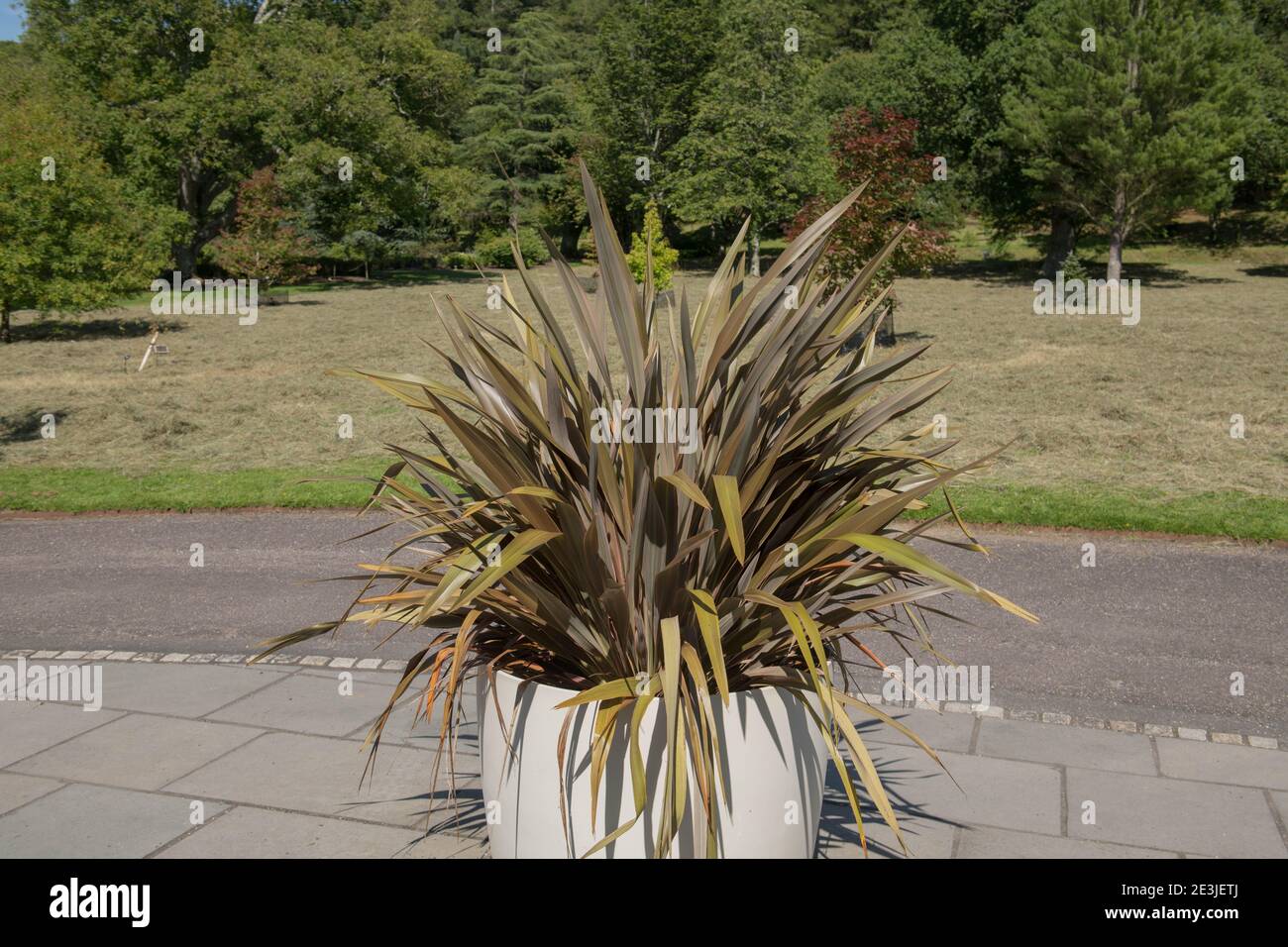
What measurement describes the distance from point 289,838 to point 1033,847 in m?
2.78

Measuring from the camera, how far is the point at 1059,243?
3484 cm

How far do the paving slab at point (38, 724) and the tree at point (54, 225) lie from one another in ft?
27.1

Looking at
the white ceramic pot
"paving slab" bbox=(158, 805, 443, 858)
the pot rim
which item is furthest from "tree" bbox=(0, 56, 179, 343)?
the white ceramic pot

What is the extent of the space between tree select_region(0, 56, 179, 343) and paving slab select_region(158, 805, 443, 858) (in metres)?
10.1

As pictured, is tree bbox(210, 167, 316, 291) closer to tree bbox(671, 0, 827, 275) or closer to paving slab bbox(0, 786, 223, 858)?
tree bbox(671, 0, 827, 275)

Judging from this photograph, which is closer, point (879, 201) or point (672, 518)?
point (672, 518)

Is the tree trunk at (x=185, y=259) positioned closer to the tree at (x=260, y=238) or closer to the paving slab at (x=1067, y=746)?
the tree at (x=260, y=238)

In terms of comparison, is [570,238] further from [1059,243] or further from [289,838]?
[289,838]

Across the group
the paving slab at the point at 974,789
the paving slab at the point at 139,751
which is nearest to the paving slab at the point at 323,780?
the paving slab at the point at 139,751

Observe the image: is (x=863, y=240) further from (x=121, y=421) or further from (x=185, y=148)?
(x=185, y=148)

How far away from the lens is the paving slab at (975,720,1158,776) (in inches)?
190

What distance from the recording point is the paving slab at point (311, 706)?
5.25 metres

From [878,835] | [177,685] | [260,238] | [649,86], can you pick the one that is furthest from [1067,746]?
[649,86]
